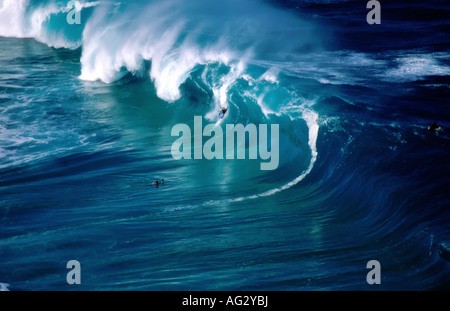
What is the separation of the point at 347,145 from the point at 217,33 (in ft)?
31.0

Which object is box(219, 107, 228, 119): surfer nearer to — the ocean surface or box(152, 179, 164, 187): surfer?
the ocean surface

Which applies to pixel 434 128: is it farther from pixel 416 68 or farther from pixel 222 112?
pixel 222 112

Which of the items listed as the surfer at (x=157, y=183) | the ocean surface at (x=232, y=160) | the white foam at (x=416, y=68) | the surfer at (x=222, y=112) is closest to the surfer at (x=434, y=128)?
the ocean surface at (x=232, y=160)

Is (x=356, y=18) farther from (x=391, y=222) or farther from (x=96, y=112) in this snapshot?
(x=391, y=222)

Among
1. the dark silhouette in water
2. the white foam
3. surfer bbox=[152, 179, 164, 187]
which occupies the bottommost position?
the dark silhouette in water

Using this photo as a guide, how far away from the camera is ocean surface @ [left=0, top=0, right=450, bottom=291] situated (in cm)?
955

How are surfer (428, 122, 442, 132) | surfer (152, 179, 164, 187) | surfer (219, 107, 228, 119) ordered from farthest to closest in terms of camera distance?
surfer (219, 107, 228, 119) < surfer (428, 122, 442, 132) < surfer (152, 179, 164, 187)

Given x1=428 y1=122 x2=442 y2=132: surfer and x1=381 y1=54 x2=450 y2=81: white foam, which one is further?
x1=381 y1=54 x2=450 y2=81: white foam

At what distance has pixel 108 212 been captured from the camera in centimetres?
1158

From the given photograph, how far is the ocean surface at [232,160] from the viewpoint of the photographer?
955cm

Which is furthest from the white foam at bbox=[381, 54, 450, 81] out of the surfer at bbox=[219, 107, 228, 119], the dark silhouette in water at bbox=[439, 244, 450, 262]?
the dark silhouette in water at bbox=[439, 244, 450, 262]

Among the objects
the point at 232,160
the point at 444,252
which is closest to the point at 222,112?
the point at 232,160

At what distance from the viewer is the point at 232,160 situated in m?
14.3
